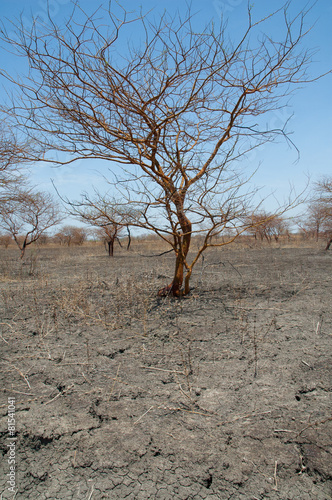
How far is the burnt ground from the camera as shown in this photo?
1540mm

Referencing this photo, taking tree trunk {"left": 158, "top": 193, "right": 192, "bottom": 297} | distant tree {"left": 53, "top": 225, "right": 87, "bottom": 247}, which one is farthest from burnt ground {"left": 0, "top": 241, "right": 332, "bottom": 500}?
distant tree {"left": 53, "top": 225, "right": 87, "bottom": 247}

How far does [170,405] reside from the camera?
2.15m

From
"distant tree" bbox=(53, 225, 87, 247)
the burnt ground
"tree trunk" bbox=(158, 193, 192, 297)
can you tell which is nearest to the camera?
the burnt ground

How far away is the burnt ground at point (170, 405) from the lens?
1540 millimetres

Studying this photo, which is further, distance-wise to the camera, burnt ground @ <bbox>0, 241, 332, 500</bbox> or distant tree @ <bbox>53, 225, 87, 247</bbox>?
distant tree @ <bbox>53, 225, 87, 247</bbox>

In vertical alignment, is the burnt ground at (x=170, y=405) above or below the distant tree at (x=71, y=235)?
below

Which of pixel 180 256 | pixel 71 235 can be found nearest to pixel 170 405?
pixel 180 256

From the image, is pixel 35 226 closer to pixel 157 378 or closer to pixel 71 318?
pixel 71 318

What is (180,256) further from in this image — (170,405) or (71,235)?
(71,235)

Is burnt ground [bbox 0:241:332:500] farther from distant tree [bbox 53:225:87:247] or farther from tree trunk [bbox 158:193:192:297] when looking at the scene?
distant tree [bbox 53:225:87:247]

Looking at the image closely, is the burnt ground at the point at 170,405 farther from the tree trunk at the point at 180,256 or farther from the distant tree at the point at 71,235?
the distant tree at the point at 71,235

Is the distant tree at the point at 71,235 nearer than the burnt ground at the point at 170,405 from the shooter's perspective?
No

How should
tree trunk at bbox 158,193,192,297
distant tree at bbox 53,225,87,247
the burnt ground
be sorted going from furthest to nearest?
distant tree at bbox 53,225,87,247
tree trunk at bbox 158,193,192,297
the burnt ground

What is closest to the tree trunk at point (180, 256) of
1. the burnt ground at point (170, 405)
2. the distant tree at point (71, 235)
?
the burnt ground at point (170, 405)
